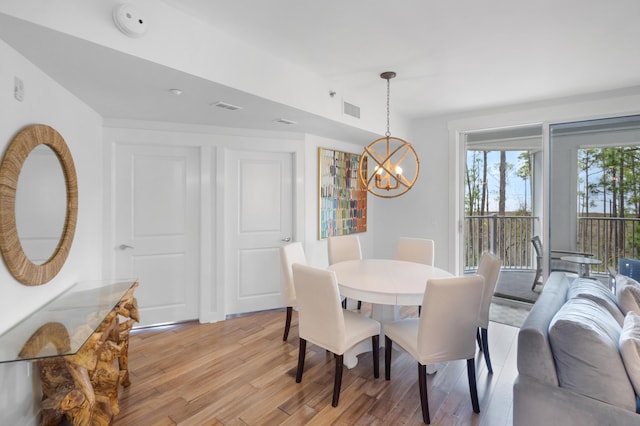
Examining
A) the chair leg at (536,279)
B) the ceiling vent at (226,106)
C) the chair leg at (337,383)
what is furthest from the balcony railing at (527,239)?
the ceiling vent at (226,106)

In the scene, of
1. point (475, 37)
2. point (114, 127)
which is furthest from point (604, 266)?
point (114, 127)

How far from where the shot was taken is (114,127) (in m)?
3.09

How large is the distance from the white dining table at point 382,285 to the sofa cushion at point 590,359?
82 centimetres

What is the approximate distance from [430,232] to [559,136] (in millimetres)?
1885

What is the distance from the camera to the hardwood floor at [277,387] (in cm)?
198

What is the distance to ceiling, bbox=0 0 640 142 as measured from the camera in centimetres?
191

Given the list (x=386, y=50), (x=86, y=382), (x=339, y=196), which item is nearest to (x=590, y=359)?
(x=386, y=50)

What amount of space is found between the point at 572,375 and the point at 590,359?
118 millimetres

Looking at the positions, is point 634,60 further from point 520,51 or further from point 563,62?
point 520,51

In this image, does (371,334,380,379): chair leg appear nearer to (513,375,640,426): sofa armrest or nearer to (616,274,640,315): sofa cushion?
(513,375,640,426): sofa armrest

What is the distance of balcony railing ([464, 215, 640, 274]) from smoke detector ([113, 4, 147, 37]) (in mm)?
4307

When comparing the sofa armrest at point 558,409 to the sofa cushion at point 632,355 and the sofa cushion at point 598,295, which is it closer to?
the sofa cushion at point 632,355

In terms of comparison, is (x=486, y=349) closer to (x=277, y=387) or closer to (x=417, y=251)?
(x=417, y=251)

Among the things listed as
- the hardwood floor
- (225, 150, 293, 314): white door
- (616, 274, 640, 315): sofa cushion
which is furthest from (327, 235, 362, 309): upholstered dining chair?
(616, 274, 640, 315): sofa cushion
